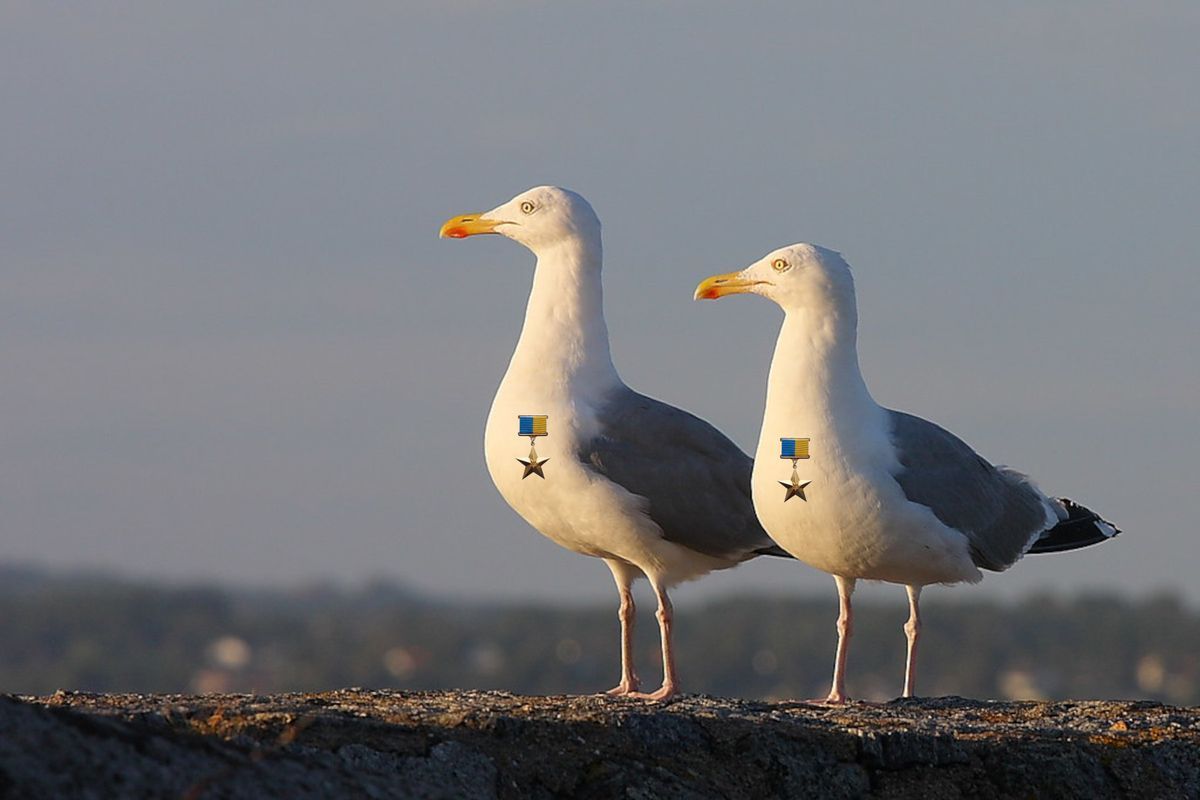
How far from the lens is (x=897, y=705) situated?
12.7 meters

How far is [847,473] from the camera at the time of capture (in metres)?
13.7

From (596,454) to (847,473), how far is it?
1.72 meters

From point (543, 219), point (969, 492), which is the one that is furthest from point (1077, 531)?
point (543, 219)

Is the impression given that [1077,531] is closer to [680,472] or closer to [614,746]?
[680,472]

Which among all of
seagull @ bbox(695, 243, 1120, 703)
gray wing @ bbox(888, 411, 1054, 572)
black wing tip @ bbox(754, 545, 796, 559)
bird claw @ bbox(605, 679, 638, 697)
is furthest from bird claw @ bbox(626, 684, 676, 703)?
gray wing @ bbox(888, 411, 1054, 572)

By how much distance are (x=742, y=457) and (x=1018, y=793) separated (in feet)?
19.3

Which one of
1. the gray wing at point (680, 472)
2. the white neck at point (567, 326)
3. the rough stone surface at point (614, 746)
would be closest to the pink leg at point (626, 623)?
the gray wing at point (680, 472)

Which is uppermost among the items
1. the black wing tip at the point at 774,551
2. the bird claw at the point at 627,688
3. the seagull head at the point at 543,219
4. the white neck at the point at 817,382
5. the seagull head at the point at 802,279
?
the seagull head at the point at 543,219

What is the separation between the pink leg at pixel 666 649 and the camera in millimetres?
14164

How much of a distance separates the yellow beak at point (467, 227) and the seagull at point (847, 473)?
175 centimetres

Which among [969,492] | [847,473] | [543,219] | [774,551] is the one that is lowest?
[774,551]

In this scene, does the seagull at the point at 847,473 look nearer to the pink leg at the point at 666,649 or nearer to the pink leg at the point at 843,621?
the pink leg at the point at 843,621

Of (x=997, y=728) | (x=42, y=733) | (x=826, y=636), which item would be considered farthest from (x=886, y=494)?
(x=826, y=636)

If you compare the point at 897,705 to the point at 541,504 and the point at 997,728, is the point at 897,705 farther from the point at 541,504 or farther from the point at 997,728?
the point at 541,504
